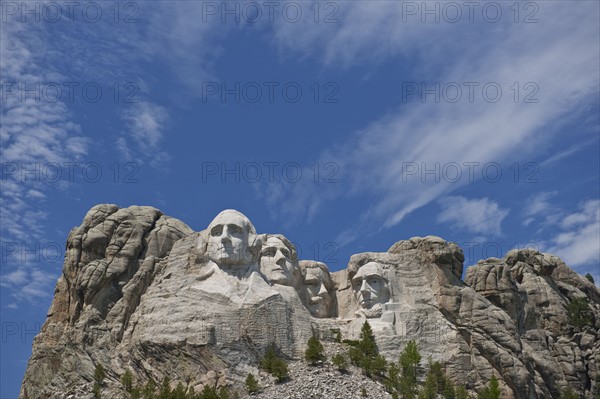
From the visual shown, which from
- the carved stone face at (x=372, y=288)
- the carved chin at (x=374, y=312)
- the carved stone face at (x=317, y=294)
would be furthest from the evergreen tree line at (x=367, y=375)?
the carved stone face at (x=317, y=294)

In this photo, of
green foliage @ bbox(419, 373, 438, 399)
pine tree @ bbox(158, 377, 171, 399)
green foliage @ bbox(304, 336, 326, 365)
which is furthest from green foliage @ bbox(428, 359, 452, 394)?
pine tree @ bbox(158, 377, 171, 399)

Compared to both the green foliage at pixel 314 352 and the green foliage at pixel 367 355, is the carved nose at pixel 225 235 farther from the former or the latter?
the green foliage at pixel 367 355

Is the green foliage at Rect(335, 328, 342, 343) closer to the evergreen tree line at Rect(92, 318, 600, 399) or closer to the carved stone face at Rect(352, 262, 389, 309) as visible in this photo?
the evergreen tree line at Rect(92, 318, 600, 399)

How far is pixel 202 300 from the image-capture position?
1891 inches

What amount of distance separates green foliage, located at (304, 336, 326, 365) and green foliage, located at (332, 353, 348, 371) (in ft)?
1.91

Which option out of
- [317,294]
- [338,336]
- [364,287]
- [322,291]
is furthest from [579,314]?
[338,336]

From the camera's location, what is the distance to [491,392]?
47031 millimetres

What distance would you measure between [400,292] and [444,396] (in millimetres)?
5774

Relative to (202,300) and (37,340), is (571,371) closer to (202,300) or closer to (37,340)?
(202,300)

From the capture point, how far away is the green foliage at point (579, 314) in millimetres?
55344

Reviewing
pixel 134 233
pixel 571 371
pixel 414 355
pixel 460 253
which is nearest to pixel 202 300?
pixel 134 233

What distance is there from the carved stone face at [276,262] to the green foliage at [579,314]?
13339 millimetres

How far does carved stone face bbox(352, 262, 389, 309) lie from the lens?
51.5m

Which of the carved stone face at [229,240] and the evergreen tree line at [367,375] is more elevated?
the carved stone face at [229,240]
